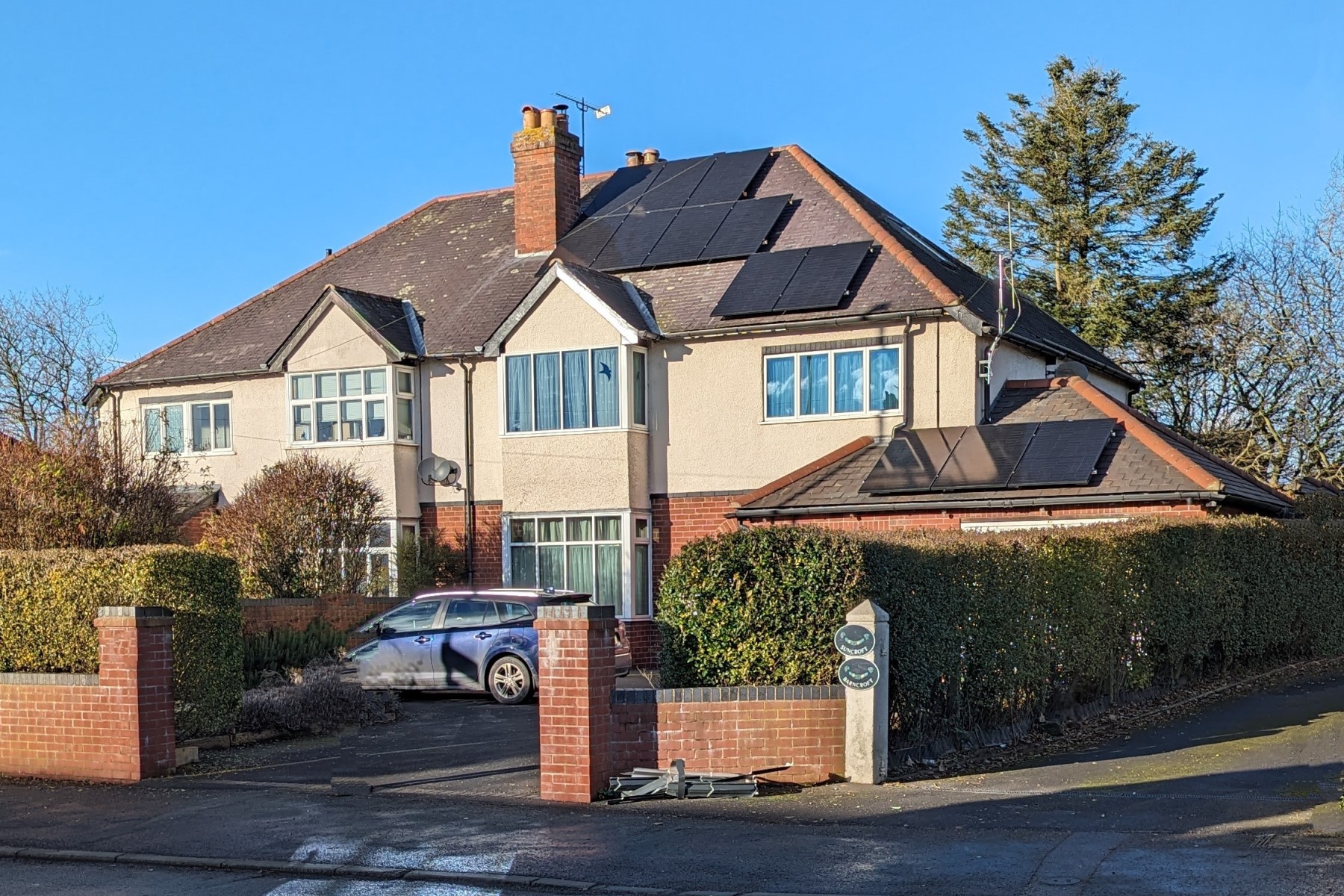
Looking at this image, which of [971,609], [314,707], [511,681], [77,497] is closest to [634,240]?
[511,681]

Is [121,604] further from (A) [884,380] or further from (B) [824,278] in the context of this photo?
(B) [824,278]

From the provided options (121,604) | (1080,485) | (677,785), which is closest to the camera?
(677,785)

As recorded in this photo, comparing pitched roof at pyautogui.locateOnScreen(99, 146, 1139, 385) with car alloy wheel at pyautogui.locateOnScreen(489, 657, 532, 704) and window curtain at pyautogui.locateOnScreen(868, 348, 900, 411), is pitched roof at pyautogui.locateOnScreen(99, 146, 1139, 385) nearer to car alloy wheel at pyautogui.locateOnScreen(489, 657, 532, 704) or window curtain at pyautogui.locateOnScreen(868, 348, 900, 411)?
window curtain at pyautogui.locateOnScreen(868, 348, 900, 411)

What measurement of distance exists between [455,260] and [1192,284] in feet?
74.6

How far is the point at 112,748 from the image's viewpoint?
1330 centimetres

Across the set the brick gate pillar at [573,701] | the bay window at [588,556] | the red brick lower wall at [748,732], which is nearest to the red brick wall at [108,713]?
the brick gate pillar at [573,701]

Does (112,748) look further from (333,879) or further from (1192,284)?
(1192,284)

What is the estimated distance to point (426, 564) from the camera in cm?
2653

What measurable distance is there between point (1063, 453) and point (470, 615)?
9.18 m

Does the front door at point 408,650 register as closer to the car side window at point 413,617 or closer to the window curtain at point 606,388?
the car side window at point 413,617

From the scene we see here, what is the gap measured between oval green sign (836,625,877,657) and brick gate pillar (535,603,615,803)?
1920 mm

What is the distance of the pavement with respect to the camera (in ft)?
29.0

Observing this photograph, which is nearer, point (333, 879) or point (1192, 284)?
point (333, 879)

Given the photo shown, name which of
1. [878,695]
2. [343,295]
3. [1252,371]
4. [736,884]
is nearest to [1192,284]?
[1252,371]
